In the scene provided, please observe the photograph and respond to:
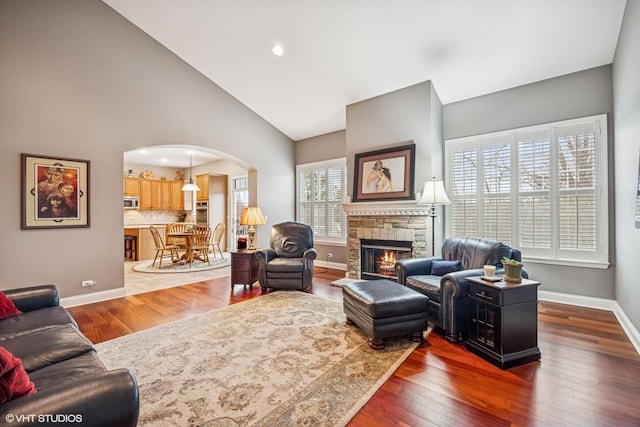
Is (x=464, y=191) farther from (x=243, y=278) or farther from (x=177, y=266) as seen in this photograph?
(x=177, y=266)

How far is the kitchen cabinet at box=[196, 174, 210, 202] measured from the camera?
8.83m

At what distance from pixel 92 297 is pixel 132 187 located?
17.5 ft

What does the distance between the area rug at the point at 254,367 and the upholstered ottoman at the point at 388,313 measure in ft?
0.45

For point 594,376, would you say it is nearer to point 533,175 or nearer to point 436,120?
point 533,175

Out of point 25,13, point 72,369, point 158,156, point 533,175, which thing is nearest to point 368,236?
point 533,175

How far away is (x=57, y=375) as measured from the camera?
1370mm

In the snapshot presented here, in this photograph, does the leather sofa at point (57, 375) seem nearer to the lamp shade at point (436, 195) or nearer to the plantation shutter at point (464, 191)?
the lamp shade at point (436, 195)

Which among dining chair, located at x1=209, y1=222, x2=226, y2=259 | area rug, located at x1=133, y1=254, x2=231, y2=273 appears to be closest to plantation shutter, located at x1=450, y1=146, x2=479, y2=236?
area rug, located at x1=133, y1=254, x2=231, y2=273

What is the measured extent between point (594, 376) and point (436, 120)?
3651 mm

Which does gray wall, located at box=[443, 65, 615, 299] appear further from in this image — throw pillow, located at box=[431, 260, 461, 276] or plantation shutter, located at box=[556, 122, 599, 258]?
throw pillow, located at box=[431, 260, 461, 276]

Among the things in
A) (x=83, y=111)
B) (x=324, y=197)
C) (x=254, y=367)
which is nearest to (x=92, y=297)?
(x=83, y=111)

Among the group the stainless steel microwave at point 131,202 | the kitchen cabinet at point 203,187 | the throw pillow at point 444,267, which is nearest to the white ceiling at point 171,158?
the kitchen cabinet at point 203,187

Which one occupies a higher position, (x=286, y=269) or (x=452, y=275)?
(x=452, y=275)

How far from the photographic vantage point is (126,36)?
4.30m
